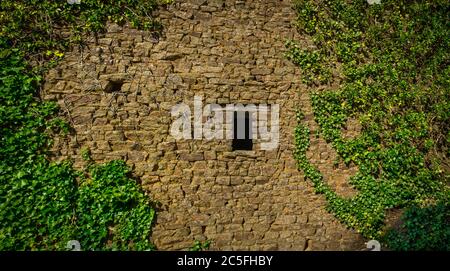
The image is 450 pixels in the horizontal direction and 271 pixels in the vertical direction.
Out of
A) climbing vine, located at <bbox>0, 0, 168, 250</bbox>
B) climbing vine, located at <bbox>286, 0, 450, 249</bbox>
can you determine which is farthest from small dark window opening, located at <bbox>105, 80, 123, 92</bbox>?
climbing vine, located at <bbox>286, 0, 450, 249</bbox>

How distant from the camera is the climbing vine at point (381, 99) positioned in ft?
14.4

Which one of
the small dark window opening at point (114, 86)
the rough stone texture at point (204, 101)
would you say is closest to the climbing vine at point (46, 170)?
the rough stone texture at point (204, 101)

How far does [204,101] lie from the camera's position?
4234 millimetres

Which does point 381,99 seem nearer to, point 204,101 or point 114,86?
point 204,101

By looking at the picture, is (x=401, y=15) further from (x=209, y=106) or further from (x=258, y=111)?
(x=209, y=106)

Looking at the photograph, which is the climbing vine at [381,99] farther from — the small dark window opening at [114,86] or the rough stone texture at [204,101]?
the small dark window opening at [114,86]

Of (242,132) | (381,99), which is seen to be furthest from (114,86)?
(381,99)

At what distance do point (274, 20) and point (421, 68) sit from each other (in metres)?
2.87

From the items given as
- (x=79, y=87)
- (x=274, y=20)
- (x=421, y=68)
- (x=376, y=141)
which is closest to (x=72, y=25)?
(x=79, y=87)

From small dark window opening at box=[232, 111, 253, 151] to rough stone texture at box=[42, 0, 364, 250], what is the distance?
180 mm

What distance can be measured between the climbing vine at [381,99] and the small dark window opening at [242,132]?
83cm

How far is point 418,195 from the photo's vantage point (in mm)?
4422

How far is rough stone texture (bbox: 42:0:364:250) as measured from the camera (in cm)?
396

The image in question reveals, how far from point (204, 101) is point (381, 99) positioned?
10.4ft
